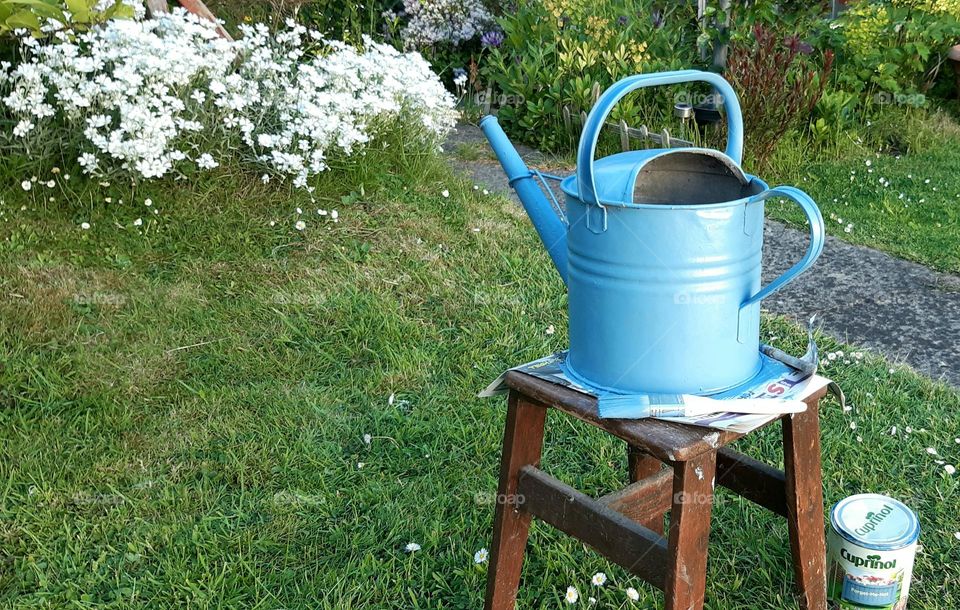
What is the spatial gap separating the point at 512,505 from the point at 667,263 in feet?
2.40

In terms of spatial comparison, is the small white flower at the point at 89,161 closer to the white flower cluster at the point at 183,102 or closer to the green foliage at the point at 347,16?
the white flower cluster at the point at 183,102

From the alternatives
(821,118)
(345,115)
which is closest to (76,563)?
(345,115)

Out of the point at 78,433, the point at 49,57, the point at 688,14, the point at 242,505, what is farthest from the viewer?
the point at 688,14

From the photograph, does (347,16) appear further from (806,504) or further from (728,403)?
(728,403)

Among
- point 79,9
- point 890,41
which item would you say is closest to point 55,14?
point 79,9

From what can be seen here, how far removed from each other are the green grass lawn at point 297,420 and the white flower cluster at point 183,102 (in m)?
0.25

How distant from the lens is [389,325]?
3607 mm

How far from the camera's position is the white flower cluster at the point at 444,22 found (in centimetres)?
740

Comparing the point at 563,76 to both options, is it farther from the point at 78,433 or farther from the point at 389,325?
the point at 78,433

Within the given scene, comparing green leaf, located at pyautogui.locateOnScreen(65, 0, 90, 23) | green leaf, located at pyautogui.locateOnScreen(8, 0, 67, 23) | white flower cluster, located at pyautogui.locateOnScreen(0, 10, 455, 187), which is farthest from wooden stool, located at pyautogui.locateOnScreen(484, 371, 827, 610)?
green leaf, located at pyautogui.locateOnScreen(65, 0, 90, 23)

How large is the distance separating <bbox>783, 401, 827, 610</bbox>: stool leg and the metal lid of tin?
0.26 ft

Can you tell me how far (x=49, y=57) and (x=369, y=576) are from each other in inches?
128

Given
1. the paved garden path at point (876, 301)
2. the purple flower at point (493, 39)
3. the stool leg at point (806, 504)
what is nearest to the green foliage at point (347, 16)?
the purple flower at point (493, 39)

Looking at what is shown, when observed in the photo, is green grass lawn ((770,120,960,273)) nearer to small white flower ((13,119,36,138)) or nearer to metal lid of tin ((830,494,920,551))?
metal lid of tin ((830,494,920,551))
